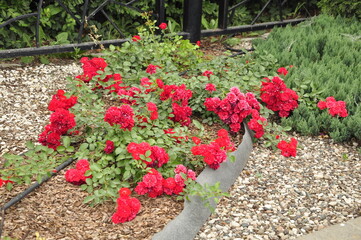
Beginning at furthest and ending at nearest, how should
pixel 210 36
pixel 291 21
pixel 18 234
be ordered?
pixel 291 21, pixel 210 36, pixel 18 234

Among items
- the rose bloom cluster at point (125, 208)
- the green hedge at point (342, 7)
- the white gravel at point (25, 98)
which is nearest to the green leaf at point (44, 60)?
the white gravel at point (25, 98)

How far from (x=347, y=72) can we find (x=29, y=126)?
2.98m

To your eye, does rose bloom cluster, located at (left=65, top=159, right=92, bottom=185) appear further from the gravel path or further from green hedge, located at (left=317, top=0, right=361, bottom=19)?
green hedge, located at (left=317, top=0, right=361, bottom=19)

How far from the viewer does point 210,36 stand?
20.6ft

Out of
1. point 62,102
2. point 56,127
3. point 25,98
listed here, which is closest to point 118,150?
point 56,127

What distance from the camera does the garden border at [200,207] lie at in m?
2.44

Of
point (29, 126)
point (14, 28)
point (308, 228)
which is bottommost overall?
point (308, 228)

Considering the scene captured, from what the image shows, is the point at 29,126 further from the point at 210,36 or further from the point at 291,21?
the point at 291,21

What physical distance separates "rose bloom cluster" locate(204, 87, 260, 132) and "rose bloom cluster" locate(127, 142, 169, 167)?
845mm

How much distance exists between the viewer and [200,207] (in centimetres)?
266

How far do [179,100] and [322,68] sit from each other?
69.2 inches

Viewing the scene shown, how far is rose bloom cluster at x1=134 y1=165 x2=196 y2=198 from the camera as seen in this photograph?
260 cm

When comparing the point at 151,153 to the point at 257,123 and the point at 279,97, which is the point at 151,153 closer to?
the point at 257,123

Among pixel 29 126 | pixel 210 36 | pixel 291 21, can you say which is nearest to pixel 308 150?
pixel 29 126
